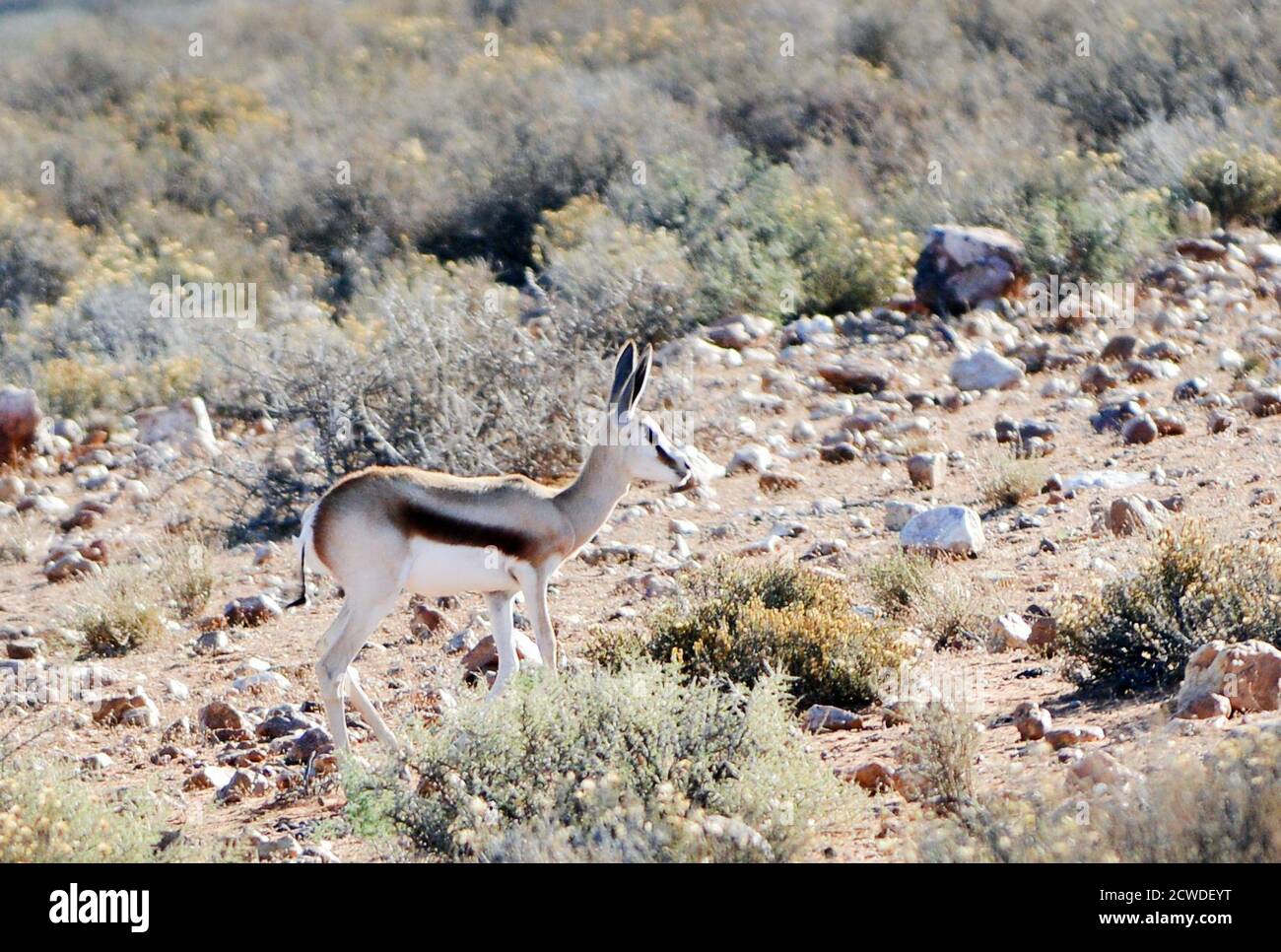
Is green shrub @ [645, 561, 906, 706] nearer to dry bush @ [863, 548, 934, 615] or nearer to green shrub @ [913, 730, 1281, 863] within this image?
dry bush @ [863, 548, 934, 615]

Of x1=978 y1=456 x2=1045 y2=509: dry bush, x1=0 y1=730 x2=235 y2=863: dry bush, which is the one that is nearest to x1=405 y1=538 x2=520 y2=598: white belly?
x1=0 y1=730 x2=235 y2=863: dry bush

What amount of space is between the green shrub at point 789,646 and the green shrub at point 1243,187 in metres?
10.5

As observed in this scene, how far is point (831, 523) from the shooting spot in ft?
33.3

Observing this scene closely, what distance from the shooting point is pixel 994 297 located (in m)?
14.4

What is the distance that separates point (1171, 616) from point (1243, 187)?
10935 millimetres

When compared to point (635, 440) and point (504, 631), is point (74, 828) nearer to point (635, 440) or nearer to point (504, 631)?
point (504, 631)

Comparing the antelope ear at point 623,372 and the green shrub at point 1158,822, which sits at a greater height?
the antelope ear at point 623,372

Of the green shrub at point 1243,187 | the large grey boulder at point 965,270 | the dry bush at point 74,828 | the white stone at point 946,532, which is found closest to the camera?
the dry bush at point 74,828

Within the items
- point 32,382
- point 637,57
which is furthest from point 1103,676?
point 637,57

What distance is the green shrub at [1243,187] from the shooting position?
16188 mm

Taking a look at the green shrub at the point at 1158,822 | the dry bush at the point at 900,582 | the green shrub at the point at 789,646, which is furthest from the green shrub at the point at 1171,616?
the green shrub at the point at 1158,822

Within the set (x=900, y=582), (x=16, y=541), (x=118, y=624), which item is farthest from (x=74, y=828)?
(x=16, y=541)

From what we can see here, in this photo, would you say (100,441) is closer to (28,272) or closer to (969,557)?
(28,272)

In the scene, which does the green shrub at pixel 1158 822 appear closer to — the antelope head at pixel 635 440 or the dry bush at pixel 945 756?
the dry bush at pixel 945 756
